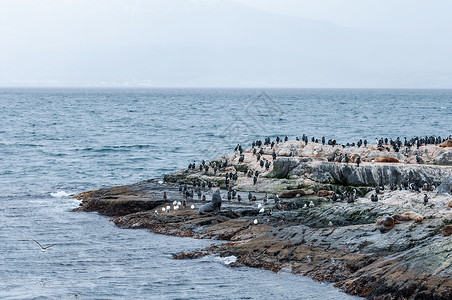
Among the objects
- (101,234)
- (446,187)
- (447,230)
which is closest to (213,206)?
(101,234)

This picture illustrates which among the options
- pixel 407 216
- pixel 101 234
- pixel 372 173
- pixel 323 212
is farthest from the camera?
pixel 372 173

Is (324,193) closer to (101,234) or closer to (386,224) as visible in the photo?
(386,224)

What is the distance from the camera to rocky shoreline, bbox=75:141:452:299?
18375 millimetres

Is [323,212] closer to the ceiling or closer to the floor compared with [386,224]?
closer to the floor

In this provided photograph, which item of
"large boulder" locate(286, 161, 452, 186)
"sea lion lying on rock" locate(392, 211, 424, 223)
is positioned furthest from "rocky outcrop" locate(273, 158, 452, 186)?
"sea lion lying on rock" locate(392, 211, 424, 223)

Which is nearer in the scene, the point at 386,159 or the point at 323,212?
the point at 323,212

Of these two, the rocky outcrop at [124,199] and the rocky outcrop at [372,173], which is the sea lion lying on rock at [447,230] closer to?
the rocky outcrop at [372,173]

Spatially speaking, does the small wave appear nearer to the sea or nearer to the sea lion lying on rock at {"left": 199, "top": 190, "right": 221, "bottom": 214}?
the sea

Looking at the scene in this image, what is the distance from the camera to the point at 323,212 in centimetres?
2570

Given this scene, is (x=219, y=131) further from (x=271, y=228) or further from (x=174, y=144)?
(x=271, y=228)

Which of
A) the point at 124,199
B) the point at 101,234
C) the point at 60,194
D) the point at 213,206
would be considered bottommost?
the point at 60,194

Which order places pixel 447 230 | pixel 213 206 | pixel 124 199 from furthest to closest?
pixel 124 199, pixel 213 206, pixel 447 230

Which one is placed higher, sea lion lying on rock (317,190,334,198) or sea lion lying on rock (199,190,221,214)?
sea lion lying on rock (317,190,334,198)

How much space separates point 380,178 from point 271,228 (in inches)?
421
